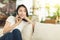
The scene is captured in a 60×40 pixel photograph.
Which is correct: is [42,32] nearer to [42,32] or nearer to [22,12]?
[42,32]

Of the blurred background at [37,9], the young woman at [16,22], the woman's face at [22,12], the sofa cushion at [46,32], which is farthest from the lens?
the blurred background at [37,9]

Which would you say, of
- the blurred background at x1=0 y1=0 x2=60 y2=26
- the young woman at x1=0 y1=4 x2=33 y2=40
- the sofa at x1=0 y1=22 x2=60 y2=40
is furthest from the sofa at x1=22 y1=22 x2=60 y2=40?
the blurred background at x1=0 y1=0 x2=60 y2=26

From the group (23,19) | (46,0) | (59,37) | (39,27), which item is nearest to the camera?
(59,37)

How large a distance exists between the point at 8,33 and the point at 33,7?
2.50 feet

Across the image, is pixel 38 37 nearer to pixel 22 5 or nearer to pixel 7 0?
pixel 22 5

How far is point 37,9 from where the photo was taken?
2652 millimetres

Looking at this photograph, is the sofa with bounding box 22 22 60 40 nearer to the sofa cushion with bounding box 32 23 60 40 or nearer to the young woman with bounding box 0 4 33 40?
the sofa cushion with bounding box 32 23 60 40

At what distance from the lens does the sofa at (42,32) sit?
2.06 metres

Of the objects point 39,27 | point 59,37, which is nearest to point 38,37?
point 39,27

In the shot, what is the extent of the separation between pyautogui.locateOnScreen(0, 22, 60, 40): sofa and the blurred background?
411mm

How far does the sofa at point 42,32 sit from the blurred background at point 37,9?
0.41m

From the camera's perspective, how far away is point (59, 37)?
79.7 inches

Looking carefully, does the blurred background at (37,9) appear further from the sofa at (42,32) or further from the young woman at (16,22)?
the sofa at (42,32)

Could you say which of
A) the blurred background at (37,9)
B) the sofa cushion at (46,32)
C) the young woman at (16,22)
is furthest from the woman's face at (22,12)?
the sofa cushion at (46,32)
